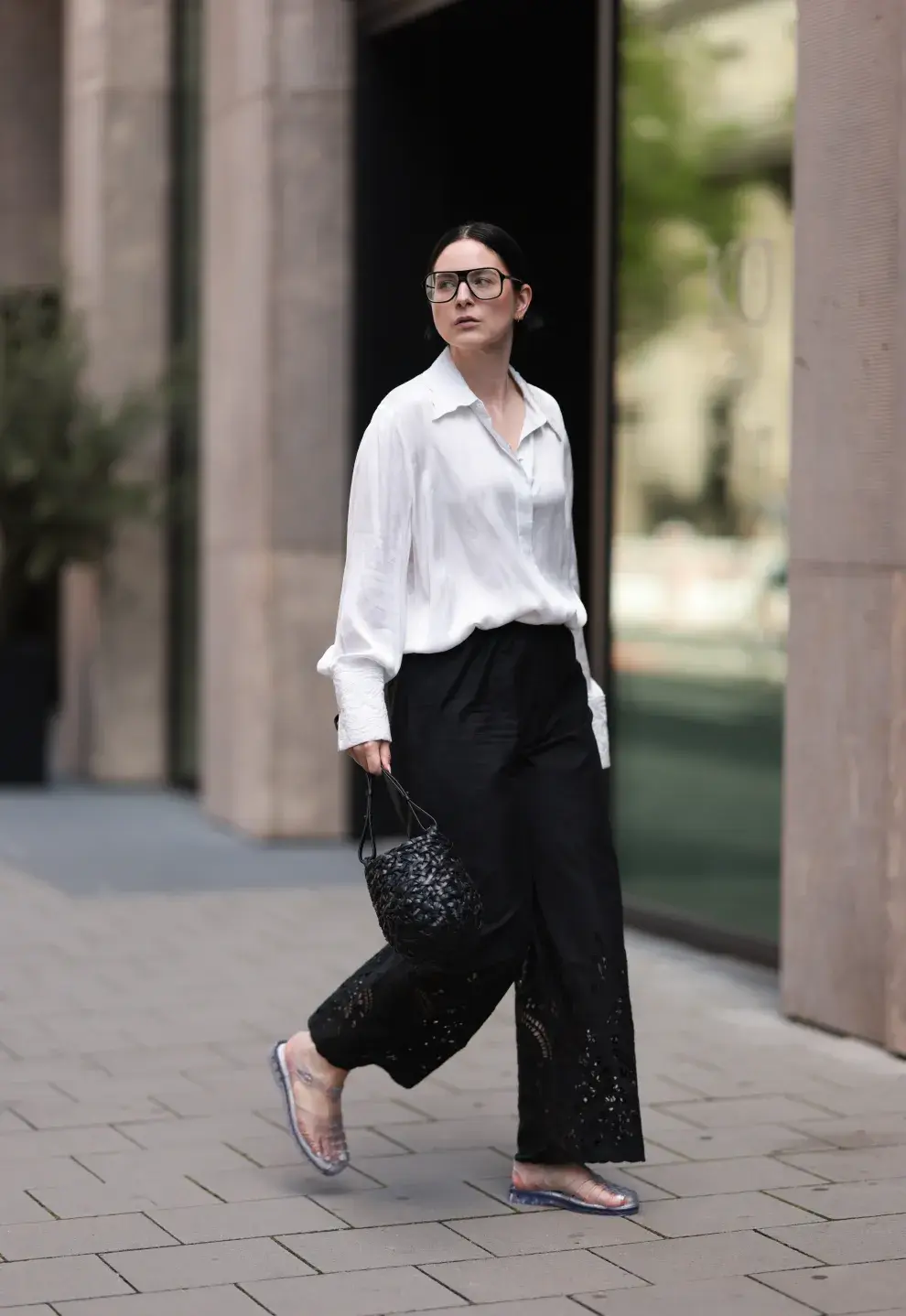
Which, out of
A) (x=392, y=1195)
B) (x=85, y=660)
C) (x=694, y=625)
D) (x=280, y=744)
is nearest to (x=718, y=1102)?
(x=392, y=1195)

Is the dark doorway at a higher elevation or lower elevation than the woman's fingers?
higher

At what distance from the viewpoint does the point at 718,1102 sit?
5.77 m

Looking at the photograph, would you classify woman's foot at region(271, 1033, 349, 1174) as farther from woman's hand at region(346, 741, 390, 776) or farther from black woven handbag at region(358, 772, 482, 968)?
woman's hand at region(346, 741, 390, 776)

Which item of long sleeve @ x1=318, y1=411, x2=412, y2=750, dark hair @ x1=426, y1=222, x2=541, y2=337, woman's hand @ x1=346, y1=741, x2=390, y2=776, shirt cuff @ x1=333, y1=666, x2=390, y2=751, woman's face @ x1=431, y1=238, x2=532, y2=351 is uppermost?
dark hair @ x1=426, y1=222, x2=541, y2=337

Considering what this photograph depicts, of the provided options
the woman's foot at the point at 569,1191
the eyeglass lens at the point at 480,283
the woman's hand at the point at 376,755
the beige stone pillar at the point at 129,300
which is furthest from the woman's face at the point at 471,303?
the beige stone pillar at the point at 129,300

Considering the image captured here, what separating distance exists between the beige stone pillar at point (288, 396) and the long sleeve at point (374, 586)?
554 cm

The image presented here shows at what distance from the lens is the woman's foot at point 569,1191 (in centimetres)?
479

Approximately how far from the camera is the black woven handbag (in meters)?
4.44

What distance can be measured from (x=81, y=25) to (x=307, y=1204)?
9441 mm

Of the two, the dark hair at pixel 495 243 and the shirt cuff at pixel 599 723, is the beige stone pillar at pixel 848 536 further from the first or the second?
the dark hair at pixel 495 243

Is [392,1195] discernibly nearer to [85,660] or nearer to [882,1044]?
[882,1044]

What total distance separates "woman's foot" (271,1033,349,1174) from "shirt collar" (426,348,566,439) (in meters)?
1.36

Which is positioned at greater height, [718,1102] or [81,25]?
[81,25]

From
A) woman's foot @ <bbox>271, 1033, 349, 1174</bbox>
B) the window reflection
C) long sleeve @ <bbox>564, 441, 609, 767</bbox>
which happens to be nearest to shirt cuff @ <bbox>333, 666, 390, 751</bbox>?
long sleeve @ <bbox>564, 441, 609, 767</bbox>
